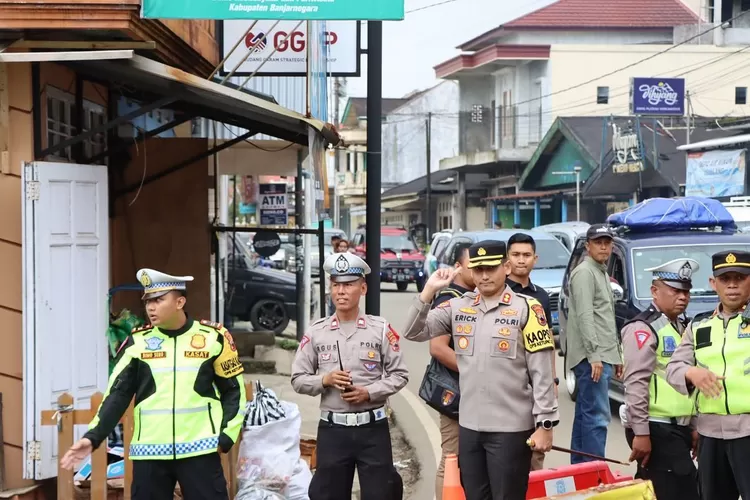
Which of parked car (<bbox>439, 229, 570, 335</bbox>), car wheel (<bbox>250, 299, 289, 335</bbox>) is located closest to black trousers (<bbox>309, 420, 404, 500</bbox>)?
parked car (<bbox>439, 229, 570, 335</bbox>)

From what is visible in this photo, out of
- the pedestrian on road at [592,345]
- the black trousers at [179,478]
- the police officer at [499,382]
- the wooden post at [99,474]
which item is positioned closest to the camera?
the police officer at [499,382]

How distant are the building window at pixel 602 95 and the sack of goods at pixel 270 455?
152ft

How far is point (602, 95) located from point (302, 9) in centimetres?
4548

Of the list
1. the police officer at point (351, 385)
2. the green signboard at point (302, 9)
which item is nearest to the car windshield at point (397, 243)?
the green signboard at point (302, 9)

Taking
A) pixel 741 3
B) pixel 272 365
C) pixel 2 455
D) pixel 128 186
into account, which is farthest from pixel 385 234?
pixel 2 455

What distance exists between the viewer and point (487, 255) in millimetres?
5594

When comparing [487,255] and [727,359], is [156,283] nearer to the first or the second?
[487,255]

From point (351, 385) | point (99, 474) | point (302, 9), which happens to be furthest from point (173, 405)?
point (302, 9)

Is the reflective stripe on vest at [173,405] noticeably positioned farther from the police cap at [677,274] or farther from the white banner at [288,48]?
the white banner at [288,48]

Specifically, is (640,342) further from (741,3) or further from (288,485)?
(741,3)

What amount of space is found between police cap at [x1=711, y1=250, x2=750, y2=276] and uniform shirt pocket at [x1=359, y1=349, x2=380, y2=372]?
6.37 ft

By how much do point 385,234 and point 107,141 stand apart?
25.5 metres

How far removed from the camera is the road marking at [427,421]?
10.1 m

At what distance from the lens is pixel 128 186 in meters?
12.3
